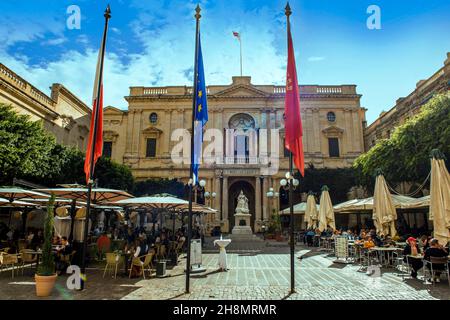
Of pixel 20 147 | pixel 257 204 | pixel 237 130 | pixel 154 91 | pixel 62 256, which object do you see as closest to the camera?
pixel 62 256

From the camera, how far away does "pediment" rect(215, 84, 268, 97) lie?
118 ft

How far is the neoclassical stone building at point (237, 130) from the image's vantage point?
34438mm

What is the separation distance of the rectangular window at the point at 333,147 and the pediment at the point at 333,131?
0.66m

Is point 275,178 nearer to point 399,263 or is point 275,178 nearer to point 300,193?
point 300,193

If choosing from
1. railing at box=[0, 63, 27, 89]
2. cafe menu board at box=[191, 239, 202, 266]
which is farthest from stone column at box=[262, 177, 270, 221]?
railing at box=[0, 63, 27, 89]

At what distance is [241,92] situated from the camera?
36.3 metres

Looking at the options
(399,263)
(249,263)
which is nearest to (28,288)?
(249,263)

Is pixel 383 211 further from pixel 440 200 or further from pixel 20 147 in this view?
pixel 20 147

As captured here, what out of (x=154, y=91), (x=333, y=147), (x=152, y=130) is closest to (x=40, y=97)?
(x=152, y=130)

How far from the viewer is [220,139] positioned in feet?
115

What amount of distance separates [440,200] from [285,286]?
467 centimetres

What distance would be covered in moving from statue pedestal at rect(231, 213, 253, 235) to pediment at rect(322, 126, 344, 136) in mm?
17007

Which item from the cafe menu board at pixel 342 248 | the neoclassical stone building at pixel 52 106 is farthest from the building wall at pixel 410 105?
the neoclassical stone building at pixel 52 106

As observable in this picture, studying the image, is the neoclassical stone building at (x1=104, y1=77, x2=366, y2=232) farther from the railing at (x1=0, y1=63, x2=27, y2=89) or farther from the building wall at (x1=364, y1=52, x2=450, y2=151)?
the railing at (x1=0, y1=63, x2=27, y2=89)
